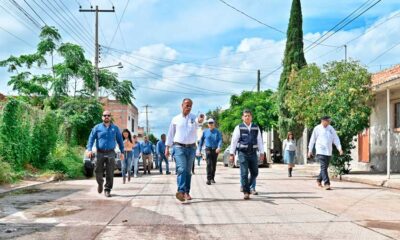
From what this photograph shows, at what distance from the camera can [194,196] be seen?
11039 mm

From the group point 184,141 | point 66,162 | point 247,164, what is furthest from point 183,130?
point 66,162

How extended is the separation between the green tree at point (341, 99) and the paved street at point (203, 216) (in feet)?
18.1

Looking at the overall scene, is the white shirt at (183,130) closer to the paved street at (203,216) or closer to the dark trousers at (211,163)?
the paved street at (203,216)

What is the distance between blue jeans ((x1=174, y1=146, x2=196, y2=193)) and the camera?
977 centimetres

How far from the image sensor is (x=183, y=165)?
32.3 feet

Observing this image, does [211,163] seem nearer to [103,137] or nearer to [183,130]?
[103,137]

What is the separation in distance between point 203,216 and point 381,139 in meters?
13.9

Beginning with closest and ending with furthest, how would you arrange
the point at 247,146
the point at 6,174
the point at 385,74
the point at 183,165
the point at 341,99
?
the point at 183,165 → the point at 247,146 → the point at 6,174 → the point at 341,99 → the point at 385,74


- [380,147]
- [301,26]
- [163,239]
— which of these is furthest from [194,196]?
[301,26]

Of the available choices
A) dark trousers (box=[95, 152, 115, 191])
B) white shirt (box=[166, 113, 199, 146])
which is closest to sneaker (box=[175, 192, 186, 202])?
white shirt (box=[166, 113, 199, 146])

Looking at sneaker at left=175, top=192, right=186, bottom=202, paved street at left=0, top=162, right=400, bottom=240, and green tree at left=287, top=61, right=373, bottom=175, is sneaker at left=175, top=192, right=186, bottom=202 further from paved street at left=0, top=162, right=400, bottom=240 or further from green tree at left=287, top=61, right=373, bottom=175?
green tree at left=287, top=61, right=373, bottom=175

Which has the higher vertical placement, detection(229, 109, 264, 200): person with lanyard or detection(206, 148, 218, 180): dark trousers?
detection(229, 109, 264, 200): person with lanyard

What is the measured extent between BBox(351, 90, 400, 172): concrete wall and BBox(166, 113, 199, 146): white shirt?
11297 millimetres

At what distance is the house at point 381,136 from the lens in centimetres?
1883
